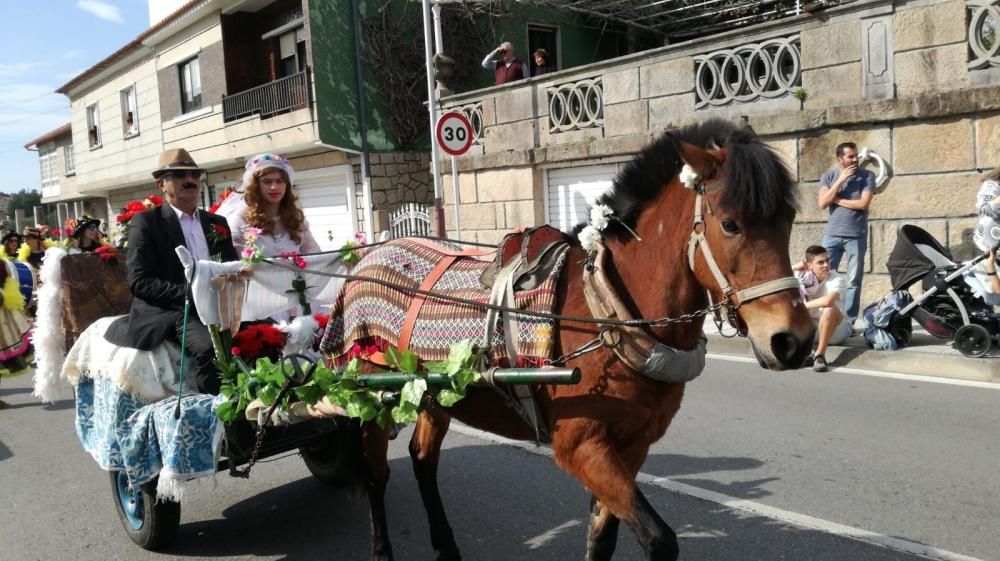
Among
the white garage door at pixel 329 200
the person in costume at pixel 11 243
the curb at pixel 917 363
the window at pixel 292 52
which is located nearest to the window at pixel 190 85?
the window at pixel 292 52

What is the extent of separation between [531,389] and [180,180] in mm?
2475

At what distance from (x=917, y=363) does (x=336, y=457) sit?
5.79m

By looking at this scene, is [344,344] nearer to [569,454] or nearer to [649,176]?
[569,454]

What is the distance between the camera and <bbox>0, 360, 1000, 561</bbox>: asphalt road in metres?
3.94

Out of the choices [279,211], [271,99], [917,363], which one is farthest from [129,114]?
[917,363]

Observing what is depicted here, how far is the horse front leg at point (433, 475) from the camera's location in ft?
12.9

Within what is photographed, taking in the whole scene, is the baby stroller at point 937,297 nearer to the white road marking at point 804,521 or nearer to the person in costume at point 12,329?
the white road marking at point 804,521

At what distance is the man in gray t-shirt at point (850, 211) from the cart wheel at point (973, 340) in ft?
5.61

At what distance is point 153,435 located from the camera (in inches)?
155

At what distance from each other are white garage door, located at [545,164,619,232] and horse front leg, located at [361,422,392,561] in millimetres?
9052

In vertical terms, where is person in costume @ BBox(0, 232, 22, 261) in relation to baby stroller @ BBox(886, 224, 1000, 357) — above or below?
above

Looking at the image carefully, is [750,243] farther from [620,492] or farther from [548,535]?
[548,535]

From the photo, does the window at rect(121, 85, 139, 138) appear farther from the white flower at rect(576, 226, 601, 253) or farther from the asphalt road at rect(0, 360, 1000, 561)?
the white flower at rect(576, 226, 601, 253)

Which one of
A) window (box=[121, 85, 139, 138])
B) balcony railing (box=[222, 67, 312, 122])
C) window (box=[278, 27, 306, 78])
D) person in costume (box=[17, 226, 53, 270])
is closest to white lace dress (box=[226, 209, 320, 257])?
person in costume (box=[17, 226, 53, 270])
